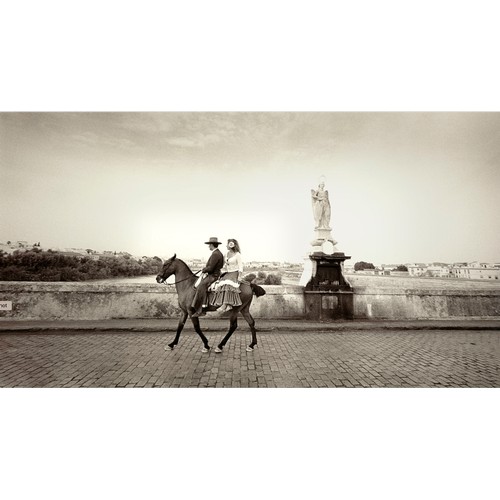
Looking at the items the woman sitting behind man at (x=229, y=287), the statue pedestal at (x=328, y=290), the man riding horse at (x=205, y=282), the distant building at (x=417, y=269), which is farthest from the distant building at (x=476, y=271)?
the man riding horse at (x=205, y=282)

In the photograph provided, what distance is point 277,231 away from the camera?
6555mm

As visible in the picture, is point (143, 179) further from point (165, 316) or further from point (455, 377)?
point (455, 377)

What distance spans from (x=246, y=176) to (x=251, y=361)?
403 centimetres

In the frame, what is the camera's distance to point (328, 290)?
6.72 m

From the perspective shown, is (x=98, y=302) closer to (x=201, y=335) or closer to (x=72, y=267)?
(x=72, y=267)

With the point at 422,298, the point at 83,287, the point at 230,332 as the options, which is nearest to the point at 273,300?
the point at 230,332

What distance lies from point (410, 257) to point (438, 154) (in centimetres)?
238

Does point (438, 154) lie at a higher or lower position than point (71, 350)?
higher

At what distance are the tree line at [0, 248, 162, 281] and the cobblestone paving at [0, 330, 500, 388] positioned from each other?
56.9 inches

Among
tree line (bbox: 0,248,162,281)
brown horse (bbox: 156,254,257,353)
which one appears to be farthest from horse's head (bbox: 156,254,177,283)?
tree line (bbox: 0,248,162,281)

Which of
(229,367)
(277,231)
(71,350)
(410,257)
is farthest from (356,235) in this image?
(71,350)

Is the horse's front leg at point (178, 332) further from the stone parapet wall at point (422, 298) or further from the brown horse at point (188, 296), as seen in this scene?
the stone parapet wall at point (422, 298)

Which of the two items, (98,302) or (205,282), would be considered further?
(98,302)

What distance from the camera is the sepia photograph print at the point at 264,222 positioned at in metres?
5.95
